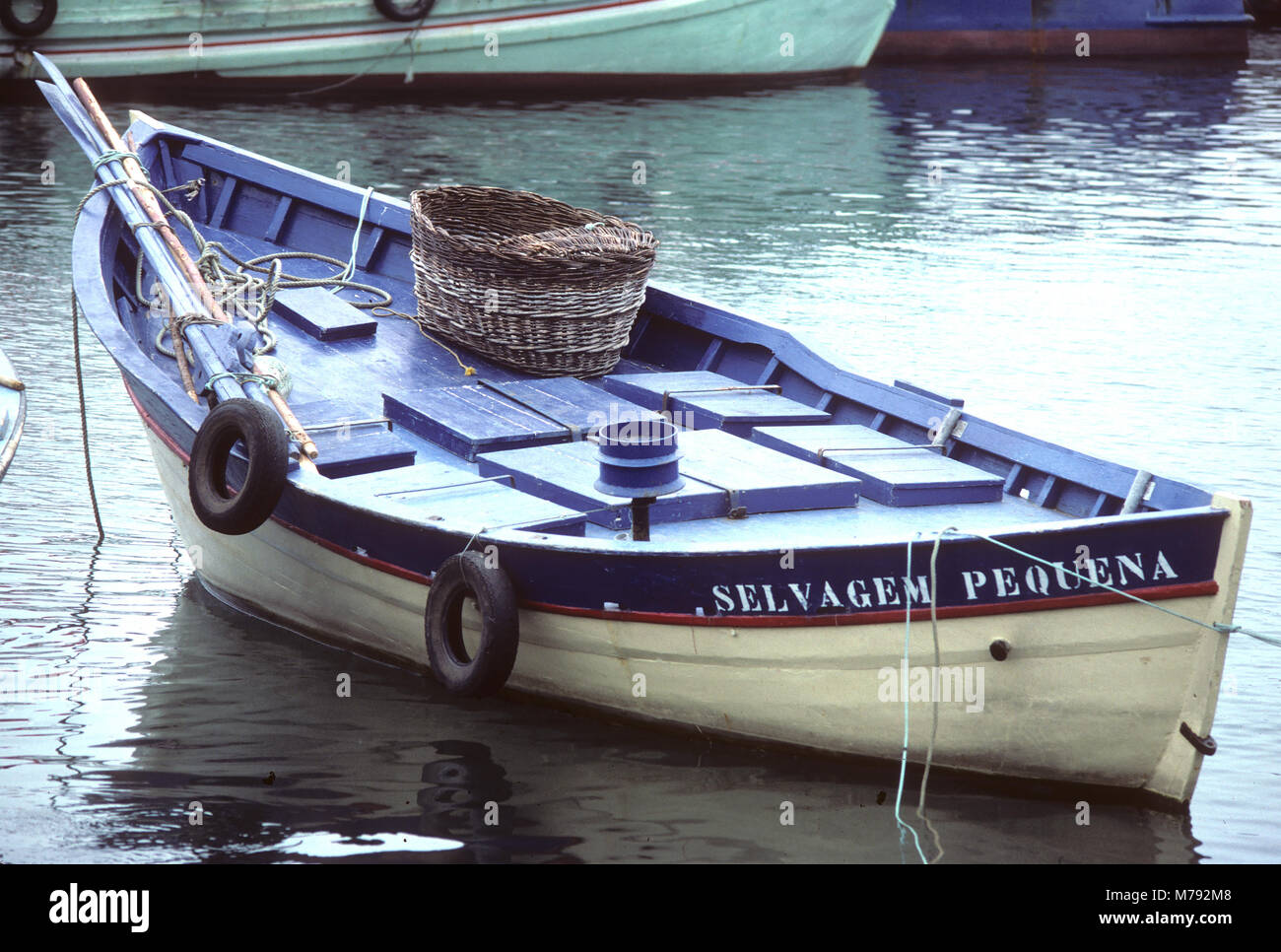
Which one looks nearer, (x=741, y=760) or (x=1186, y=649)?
(x=1186, y=649)

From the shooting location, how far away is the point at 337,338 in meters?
9.20

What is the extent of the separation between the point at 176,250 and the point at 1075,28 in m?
25.6

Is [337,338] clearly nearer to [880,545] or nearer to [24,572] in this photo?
[24,572]

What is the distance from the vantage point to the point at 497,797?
6.46 metres

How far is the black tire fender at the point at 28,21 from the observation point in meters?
24.1

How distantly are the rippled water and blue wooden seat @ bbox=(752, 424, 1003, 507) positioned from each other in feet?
1.33

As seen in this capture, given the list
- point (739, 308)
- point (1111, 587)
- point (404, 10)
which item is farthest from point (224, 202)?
point (404, 10)

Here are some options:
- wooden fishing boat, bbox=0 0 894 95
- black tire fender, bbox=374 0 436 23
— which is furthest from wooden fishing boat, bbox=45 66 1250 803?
black tire fender, bbox=374 0 436 23

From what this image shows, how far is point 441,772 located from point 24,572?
10.6 feet

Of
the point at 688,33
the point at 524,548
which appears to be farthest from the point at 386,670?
the point at 688,33

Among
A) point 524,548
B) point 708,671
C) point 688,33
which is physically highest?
point 688,33

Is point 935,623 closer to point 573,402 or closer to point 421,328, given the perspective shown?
point 573,402

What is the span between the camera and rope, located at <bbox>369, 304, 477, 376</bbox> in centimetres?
889

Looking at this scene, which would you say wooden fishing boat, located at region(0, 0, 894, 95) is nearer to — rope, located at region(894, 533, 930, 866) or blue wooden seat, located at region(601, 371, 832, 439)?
blue wooden seat, located at region(601, 371, 832, 439)
